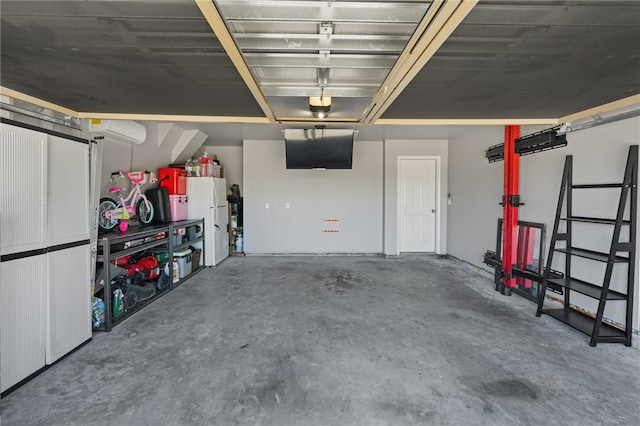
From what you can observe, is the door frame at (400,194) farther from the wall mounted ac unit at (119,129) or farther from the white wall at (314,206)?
the wall mounted ac unit at (119,129)

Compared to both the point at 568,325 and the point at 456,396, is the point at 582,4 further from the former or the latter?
the point at 568,325

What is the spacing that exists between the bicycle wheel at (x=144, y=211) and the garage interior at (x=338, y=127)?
509 mm

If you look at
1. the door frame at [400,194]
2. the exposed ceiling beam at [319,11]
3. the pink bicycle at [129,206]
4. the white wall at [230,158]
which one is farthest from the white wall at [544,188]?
the pink bicycle at [129,206]

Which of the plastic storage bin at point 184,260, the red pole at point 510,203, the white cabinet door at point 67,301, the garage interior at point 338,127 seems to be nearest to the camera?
the garage interior at point 338,127

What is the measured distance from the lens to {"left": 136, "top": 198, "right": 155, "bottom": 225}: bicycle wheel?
3984 mm

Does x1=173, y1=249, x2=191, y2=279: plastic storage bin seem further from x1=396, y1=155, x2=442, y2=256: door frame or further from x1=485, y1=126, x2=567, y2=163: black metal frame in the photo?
x1=485, y1=126, x2=567, y2=163: black metal frame

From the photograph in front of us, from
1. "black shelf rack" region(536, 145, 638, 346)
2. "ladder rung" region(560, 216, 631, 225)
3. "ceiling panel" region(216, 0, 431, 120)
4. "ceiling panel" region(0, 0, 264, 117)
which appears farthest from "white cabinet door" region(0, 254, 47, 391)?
"ladder rung" region(560, 216, 631, 225)

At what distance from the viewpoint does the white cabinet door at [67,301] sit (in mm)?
2072

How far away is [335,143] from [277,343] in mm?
3053

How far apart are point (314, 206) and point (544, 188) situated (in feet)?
12.7

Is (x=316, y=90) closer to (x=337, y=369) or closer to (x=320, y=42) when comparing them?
(x=320, y=42)

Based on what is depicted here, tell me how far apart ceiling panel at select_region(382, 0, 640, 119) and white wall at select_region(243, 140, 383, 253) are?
3110 millimetres

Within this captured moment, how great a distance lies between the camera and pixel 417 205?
5.84 meters

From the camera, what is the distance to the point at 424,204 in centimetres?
585
